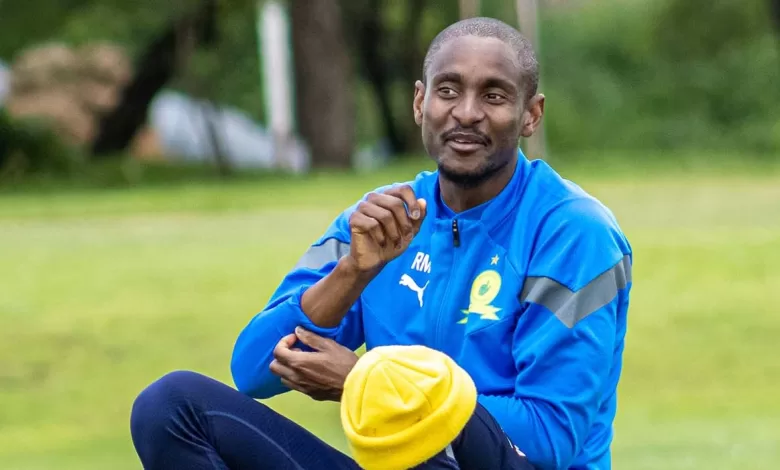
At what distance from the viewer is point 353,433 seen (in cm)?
294

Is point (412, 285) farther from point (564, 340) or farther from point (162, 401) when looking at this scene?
point (162, 401)

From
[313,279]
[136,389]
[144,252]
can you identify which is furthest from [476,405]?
[144,252]

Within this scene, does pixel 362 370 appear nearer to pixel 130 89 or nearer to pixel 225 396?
pixel 225 396

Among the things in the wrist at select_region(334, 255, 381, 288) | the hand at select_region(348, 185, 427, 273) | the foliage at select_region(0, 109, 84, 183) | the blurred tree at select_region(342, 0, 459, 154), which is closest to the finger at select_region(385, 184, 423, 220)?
the hand at select_region(348, 185, 427, 273)

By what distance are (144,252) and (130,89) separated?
16256 mm

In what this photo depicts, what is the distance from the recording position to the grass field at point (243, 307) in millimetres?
8133

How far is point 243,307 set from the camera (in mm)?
11531

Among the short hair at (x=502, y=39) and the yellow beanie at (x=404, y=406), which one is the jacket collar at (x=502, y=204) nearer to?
the short hair at (x=502, y=39)

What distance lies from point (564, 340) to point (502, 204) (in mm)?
413

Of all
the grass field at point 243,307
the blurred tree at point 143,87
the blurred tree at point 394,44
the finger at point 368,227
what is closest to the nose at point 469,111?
the finger at point 368,227

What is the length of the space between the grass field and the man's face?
11.2 feet

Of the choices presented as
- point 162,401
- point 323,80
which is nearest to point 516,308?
point 162,401

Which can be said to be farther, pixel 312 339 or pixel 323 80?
pixel 323 80

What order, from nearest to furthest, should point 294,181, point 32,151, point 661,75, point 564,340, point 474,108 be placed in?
point 564,340 < point 474,108 < point 294,181 < point 32,151 < point 661,75
